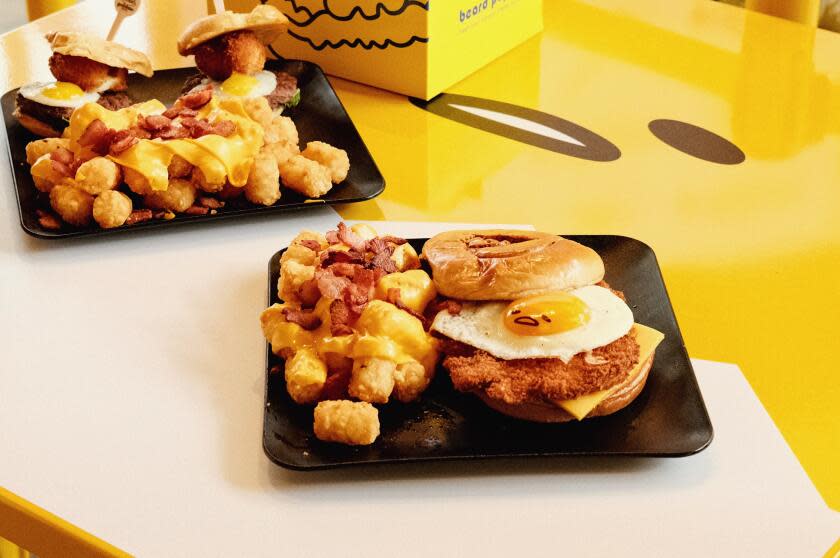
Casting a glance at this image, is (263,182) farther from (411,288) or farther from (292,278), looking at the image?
(411,288)

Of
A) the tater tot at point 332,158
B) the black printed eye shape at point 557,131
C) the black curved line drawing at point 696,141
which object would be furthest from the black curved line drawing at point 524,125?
the tater tot at point 332,158

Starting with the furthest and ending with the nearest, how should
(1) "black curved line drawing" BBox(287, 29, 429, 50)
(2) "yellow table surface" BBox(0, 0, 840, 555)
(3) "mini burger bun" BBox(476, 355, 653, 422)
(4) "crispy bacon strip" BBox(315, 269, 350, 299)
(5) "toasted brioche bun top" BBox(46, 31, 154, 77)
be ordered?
(1) "black curved line drawing" BBox(287, 29, 429, 50), (5) "toasted brioche bun top" BBox(46, 31, 154, 77), (2) "yellow table surface" BBox(0, 0, 840, 555), (4) "crispy bacon strip" BBox(315, 269, 350, 299), (3) "mini burger bun" BBox(476, 355, 653, 422)

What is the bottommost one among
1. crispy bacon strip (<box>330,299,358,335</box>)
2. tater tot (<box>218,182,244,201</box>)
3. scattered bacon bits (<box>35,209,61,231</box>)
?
scattered bacon bits (<box>35,209,61,231</box>)

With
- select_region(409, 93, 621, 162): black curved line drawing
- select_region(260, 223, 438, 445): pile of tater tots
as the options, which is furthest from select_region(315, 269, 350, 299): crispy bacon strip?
select_region(409, 93, 621, 162): black curved line drawing

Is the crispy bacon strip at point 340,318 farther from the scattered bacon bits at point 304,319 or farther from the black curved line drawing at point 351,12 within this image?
the black curved line drawing at point 351,12

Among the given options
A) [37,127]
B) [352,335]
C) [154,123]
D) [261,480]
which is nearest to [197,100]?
[154,123]

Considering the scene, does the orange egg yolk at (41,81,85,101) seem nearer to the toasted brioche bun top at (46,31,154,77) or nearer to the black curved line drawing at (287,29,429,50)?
the toasted brioche bun top at (46,31,154,77)
